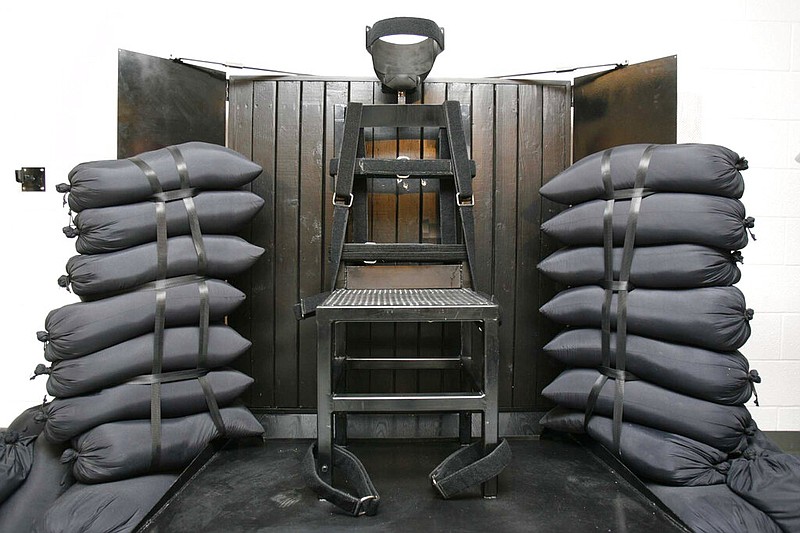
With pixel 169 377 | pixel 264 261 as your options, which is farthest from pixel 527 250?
pixel 169 377

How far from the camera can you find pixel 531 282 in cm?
188

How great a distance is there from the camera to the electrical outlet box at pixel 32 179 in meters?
1.85

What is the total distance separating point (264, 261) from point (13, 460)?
980 millimetres

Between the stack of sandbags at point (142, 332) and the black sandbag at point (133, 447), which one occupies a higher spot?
the stack of sandbags at point (142, 332)

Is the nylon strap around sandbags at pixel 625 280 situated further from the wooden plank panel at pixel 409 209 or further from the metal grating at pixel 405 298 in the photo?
the wooden plank panel at pixel 409 209

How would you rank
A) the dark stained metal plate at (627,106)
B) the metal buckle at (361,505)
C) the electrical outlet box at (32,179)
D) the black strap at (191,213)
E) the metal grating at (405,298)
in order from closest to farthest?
the metal buckle at (361,505)
the metal grating at (405,298)
the black strap at (191,213)
the dark stained metal plate at (627,106)
the electrical outlet box at (32,179)

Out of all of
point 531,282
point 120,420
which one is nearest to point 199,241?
point 120,420

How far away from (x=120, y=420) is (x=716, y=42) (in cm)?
262

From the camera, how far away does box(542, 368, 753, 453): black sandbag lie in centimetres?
133

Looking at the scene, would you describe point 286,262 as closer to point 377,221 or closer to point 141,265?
point 377,221

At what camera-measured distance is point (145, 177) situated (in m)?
1.44

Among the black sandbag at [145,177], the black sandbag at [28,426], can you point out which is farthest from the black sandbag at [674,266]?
the black sandbag at [28,426]

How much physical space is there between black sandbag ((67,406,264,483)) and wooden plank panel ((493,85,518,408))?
1.14m

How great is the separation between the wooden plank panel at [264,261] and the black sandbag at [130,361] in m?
0.30
